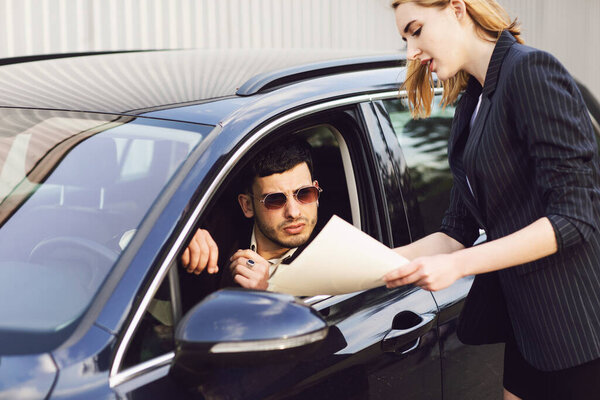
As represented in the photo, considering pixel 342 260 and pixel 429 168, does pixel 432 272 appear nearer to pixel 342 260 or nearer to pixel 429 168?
pixel 342 260

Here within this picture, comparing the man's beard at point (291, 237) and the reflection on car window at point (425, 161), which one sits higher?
A: the reflection on car window at point (425, 161)

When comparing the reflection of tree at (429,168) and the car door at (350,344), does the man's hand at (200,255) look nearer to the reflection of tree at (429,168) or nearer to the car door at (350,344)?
the car door at (350,344)

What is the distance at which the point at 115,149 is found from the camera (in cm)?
209

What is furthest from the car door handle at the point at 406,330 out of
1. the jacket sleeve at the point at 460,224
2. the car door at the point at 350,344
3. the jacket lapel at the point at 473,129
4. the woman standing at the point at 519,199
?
the jacket lapel at the point at 473,129

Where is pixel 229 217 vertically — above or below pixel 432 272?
below

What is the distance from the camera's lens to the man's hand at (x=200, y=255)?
2223 mm

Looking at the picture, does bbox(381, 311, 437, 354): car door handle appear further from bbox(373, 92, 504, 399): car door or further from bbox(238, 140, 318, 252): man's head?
bbox(238, 140, 318, 252): man's head

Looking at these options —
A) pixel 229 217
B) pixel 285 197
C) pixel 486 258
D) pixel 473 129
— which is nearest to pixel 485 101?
pixel 473 129

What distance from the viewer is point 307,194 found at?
260cm

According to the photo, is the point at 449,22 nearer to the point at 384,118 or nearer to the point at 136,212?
the point at 384,118

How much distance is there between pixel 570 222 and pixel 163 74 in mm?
1229

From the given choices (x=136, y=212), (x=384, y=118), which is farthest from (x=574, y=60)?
(x=136, y=212)

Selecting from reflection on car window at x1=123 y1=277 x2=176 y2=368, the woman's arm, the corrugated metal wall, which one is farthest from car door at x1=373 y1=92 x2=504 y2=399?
the corrugated metal wall

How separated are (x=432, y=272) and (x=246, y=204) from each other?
3.39 feet
